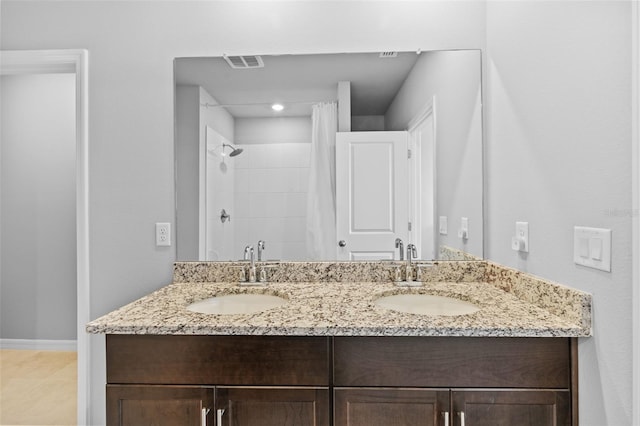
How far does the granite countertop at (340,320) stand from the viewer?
3.73 ft

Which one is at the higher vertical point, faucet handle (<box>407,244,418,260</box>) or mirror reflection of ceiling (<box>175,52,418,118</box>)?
mirror reflection of ceiling (<box>175,52,418,118</box>)

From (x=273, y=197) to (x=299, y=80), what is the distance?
23.1 inches

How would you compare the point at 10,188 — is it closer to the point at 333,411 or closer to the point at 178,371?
the point at 178,371

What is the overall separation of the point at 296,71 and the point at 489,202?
112 centimetres

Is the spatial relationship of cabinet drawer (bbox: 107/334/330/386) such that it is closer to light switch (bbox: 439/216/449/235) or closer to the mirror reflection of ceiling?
light switch (bbox: 439/216/449/235)

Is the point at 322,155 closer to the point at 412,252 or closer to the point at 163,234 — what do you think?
the point at 412,252

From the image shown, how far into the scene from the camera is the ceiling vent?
186 centimetres

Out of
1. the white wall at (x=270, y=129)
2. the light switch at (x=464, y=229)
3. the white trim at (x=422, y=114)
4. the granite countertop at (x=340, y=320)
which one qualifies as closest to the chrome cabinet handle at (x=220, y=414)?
the granite countertop at (x=340, y=320)

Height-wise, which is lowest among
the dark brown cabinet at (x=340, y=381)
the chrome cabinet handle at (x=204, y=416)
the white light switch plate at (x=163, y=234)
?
the chrome cabinet handle at (x=204, y=416)

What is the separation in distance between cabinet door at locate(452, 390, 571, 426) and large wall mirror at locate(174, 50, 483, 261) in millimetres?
770

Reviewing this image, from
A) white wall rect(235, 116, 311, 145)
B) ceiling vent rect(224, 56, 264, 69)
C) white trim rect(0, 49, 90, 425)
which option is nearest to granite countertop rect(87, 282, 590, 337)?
white trim rect(0, 49, 90, 425)

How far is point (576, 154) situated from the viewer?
3.81 feet

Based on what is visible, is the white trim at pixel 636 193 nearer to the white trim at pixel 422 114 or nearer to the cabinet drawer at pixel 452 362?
the cabinet drawer at pixel 452 362

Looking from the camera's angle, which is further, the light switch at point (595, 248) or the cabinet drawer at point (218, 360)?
the cabinet drawer at point (218, 360)
